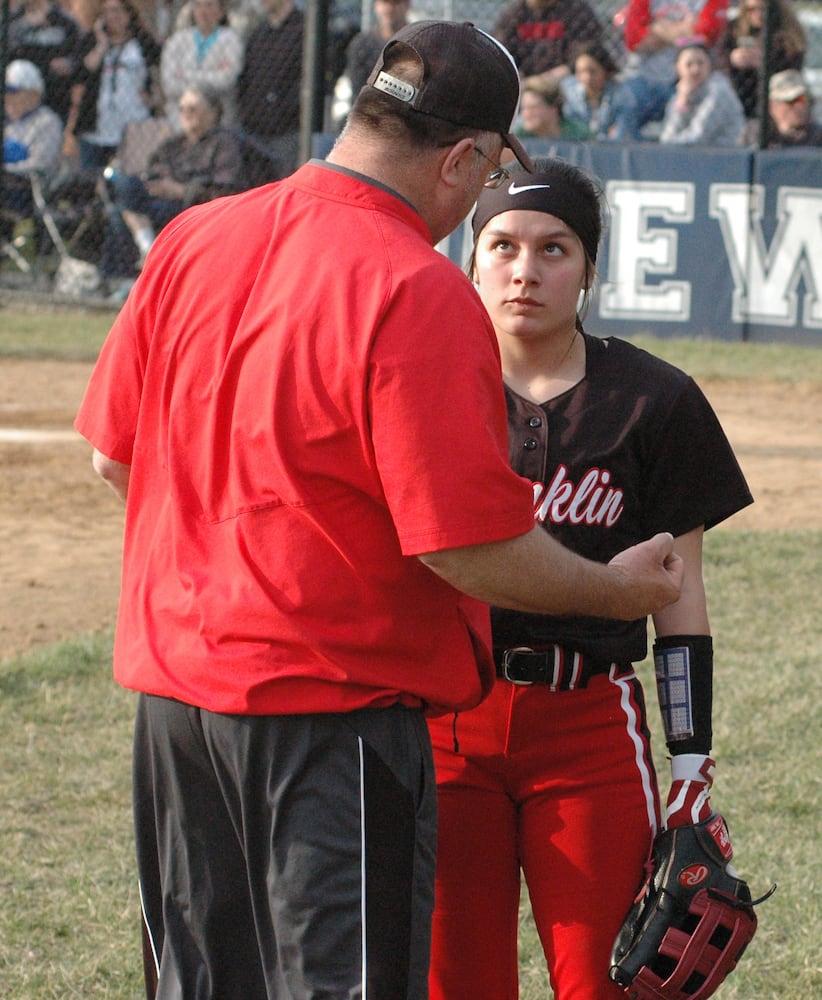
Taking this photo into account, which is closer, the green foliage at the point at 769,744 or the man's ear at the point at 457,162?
the man's ear at the point at 457,162

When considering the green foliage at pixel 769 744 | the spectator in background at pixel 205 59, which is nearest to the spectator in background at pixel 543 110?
the spectator in background at pixel 205 59

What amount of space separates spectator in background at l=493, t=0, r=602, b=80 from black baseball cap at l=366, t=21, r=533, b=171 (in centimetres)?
1112

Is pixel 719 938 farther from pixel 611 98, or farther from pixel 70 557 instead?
pixel 611 98

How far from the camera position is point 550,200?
268cm

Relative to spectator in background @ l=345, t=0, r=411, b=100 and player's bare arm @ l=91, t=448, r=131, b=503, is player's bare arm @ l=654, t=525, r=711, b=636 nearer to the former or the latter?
player's bare arm @ l=91, t=448, r=131, b=503

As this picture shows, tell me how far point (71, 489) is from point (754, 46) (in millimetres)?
7231

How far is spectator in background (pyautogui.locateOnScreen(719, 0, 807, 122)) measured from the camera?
479 inches

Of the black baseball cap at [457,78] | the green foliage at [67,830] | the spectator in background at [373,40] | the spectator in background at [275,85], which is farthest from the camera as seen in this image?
the spectator in background at [275,85]

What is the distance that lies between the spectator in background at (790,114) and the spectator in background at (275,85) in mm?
4008

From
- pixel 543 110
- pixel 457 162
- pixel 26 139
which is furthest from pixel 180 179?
pixel 457 162

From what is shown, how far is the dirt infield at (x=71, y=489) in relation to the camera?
252 inches

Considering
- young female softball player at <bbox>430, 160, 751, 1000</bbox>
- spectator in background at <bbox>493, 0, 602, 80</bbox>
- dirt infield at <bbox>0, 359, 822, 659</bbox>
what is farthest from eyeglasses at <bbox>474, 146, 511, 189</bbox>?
spectator in background at <bbox>493, 0, 602, 80</bbox>

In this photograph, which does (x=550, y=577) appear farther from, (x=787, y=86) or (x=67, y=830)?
(x=787, y=86)

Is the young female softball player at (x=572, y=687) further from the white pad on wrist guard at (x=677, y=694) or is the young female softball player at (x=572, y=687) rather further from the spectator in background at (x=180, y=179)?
the spectator in background at (x=180, y=179)
